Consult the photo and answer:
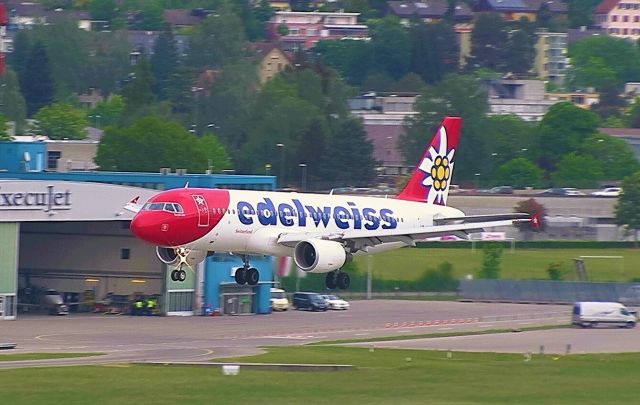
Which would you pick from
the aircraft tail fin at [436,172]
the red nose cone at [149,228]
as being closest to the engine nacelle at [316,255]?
the red nose cone at [149,228]

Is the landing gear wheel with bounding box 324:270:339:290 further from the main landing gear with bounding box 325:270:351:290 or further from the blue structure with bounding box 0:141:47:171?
the blue structure with bounding box 0:141:47:171

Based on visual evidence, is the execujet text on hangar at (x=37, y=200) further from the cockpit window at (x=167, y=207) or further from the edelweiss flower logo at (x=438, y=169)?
the cockpit window at (x=167, y=207)

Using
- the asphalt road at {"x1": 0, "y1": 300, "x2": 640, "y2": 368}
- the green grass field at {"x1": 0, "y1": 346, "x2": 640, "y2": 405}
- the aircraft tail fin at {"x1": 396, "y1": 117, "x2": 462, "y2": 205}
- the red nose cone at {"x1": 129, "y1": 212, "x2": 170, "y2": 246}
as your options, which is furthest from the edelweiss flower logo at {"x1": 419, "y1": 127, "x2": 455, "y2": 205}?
the red nose cone at {"x1": 129, "y1": 212, "x2": 170, "y2": 246}

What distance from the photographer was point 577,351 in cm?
10538

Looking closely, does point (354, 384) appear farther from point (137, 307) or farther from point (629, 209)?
point (629, 209)

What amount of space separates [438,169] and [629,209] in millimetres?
82615

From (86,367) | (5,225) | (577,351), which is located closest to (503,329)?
(577,351)

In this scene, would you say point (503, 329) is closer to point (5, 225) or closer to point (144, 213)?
point (5, 225)

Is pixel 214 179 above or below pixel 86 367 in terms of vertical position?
above

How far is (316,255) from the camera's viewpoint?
301 ft

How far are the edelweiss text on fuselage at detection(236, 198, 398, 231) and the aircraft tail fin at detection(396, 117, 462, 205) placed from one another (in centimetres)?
603

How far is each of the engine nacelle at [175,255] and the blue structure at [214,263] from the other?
38462 millimetres

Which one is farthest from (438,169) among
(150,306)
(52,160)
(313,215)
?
(52,160)

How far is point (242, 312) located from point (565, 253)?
138ft
